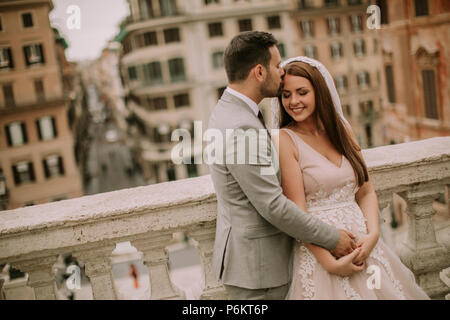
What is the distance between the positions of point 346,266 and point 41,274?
173cm

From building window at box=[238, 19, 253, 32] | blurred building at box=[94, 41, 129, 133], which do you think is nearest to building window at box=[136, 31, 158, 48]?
building window at box=[238, 19, 253, 32]

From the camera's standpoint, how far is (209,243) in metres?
2.58

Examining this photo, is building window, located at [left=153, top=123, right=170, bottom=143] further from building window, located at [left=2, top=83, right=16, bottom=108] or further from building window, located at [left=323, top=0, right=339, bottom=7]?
building window, located at [left=323, top=0, right=339, bottom=7]

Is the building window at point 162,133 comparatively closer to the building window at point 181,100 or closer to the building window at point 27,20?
the building window at point 181,100

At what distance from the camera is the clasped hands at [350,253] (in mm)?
2238

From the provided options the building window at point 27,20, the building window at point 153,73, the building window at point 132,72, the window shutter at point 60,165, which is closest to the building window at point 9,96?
the building window at point 27,20

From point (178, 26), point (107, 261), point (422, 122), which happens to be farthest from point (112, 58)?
point (107, 261)

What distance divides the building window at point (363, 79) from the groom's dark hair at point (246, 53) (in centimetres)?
3504

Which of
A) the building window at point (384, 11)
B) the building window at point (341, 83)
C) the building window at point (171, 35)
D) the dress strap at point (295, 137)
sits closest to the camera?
the dress strap at point (295, 137)

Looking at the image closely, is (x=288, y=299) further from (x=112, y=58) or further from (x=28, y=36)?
(x=112, y=58)

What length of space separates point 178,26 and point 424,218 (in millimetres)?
28922

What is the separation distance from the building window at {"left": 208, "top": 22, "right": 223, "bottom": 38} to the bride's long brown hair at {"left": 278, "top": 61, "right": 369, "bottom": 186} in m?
28.6

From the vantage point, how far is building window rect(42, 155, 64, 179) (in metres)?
25.0

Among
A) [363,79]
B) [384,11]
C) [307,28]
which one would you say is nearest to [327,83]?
[384,11]
